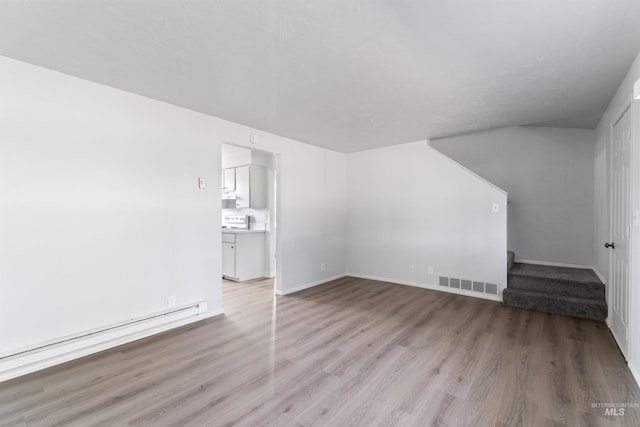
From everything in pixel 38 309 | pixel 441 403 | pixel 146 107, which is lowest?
pixel 441 403

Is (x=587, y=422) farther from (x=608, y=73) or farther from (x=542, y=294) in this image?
(x=608, y=73)

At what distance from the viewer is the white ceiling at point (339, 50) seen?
66.7 inches

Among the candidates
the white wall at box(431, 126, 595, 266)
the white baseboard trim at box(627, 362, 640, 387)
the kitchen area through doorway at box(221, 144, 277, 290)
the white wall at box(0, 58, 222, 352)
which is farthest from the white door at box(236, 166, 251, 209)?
the white baseboard trim at box(627, 362, 640, 387)

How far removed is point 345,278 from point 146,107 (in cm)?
415

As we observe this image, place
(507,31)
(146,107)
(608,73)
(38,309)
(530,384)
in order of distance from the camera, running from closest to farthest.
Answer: (507,31), (530,384), (38,309), (608,73), (146,107)

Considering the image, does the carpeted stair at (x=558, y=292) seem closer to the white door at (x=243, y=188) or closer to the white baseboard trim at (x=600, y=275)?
the white baseboard trim at (x=600, y=275)

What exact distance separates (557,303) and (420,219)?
2074 millimetres

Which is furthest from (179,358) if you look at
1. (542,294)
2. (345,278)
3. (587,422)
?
(542,294)

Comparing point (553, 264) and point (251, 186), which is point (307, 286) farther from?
point (553, 264)

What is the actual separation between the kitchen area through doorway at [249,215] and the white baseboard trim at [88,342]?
2011 millimetres

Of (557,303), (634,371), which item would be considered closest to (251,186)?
(557,303)

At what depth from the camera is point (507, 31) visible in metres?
1.89

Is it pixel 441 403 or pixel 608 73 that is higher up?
pixel 608 73

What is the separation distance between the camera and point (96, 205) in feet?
8.64
